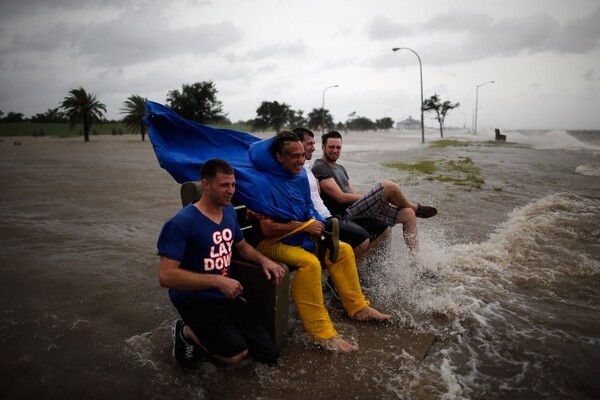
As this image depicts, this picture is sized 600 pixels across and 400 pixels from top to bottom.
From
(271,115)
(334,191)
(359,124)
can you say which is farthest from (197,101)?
(359,124)

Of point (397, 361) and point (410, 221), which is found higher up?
point (410, 221)

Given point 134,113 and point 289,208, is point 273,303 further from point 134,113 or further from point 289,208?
point 134,113

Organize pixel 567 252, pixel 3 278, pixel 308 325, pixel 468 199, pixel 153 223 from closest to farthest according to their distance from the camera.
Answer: pixel 308 325 < pixel 3 278 < pixel 567 252 < pixel 153 223 < pixel 468 199

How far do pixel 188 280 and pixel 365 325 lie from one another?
5.91 ft

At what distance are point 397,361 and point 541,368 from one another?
109 centimetres

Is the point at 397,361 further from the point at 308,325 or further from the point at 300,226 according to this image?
the point at 300,226

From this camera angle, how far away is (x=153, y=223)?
7.10 m

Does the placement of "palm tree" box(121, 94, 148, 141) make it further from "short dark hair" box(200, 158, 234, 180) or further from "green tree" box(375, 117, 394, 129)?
"green tree" box(375, 117, 394, 129)

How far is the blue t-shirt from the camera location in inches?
104

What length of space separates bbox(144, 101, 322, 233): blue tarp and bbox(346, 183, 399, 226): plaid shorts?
1.08m

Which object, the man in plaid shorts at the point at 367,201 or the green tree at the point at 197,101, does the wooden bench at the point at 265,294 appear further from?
the green tree at the point at 197,101

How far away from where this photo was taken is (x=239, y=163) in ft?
11.8

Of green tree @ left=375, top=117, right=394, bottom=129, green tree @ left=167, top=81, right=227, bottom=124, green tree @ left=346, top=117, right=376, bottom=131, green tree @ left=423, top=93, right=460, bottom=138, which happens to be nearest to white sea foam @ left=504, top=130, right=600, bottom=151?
green tree @ left=423, top=93, right=460, bottom=138

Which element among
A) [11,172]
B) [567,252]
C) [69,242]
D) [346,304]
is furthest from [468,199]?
[11,172]
